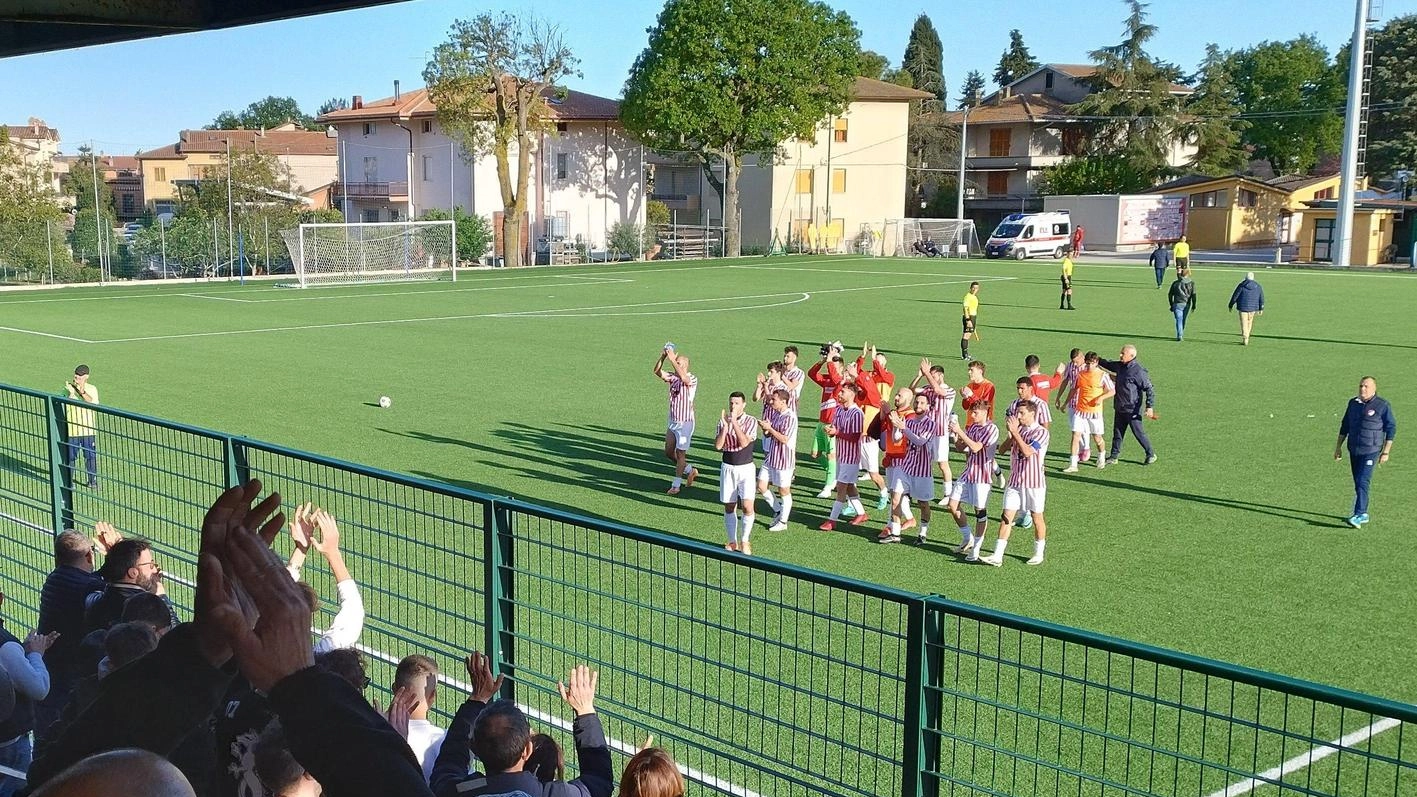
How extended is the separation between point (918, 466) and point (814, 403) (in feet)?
28.3

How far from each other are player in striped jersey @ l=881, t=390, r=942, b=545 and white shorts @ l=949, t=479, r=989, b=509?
265 mm

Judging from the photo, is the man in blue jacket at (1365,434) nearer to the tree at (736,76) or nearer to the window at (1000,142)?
the tree at (736,76)

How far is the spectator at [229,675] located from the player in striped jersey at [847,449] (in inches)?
441

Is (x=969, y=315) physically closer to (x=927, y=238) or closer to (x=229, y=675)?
(x=229, y=675)

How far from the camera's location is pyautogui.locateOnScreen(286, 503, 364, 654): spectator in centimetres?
492

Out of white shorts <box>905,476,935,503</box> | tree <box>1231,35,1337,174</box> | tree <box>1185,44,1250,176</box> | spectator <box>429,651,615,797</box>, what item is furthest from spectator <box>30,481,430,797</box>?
tree <box>1231,35,1337,174</box>

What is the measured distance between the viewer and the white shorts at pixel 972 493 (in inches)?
496

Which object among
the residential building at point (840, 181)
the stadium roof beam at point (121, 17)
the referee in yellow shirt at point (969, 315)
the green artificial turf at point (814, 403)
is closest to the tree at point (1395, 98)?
the residential building at point (840, 181)

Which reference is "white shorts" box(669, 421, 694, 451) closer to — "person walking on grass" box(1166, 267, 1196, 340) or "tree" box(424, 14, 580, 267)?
"person walking on grass" box(1166, 267, 1196, 340)

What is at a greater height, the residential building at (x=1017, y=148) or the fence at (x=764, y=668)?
the residential building at (x=1017, y=148)

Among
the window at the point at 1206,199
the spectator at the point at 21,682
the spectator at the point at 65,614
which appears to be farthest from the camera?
the window at the point at 1206,199

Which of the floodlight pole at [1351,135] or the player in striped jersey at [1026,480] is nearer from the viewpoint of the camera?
the player in striped jersey at [1026,480]

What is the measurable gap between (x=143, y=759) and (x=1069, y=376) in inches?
624

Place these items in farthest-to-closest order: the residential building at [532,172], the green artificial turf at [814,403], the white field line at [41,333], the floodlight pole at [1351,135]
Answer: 1. the residential building at [532,172]
2. the floodlight pole at [1351,135]
3. the white field line at [41,333]
4. the green artificial turf at [814,403]
